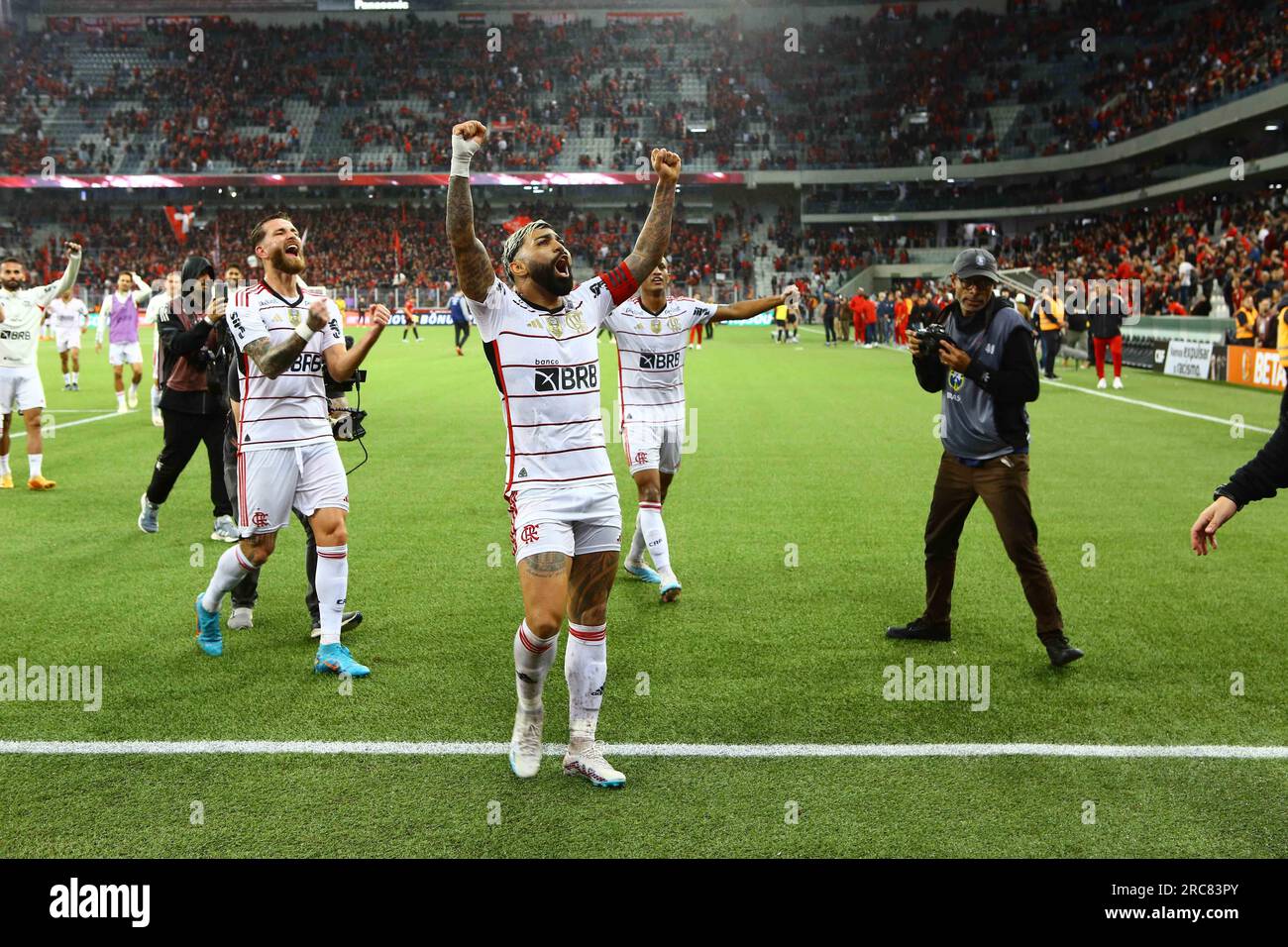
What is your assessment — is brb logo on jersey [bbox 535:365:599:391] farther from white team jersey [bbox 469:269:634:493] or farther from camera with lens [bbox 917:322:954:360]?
camera with lens [bbox 917:322:954:360]

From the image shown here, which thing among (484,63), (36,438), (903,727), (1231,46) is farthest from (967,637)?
(484,63)

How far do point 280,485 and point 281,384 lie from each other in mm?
585

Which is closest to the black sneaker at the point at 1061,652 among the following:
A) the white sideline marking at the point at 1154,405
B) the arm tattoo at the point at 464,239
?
the arm tattoo at the point at 464,239

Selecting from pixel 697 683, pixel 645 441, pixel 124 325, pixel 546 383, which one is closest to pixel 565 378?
pixel 546 383

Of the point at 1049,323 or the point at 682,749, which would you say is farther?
the point at 1049,323

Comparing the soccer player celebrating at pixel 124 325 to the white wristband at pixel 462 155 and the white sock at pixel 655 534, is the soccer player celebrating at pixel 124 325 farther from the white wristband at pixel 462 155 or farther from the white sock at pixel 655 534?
the white wristband at pixel 462 155

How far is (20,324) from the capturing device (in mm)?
11875

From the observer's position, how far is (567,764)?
470 cm

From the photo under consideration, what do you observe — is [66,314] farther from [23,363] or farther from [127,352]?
[23,363]

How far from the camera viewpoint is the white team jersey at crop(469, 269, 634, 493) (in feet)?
14.8

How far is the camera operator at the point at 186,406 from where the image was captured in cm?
880

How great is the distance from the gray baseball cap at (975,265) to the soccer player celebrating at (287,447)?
3589mm
